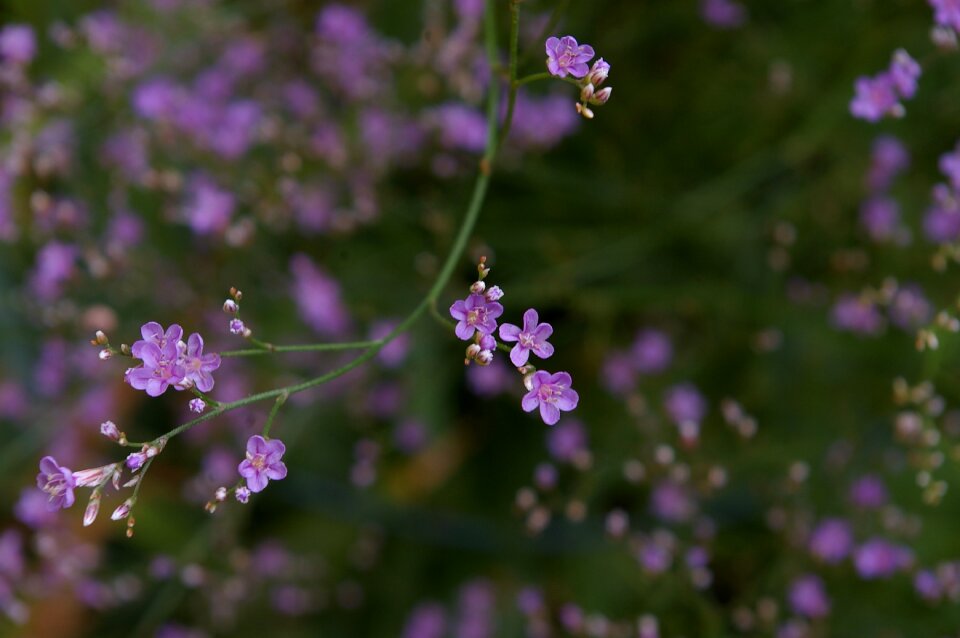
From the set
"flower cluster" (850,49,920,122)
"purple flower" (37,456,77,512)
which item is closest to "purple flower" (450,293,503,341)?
"purple flower" (37,456,77,512)

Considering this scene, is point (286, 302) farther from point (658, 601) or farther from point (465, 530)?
point (658, 601)

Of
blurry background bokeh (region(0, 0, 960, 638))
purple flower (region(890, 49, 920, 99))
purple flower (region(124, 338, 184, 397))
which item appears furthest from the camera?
blurry background bokeh (region(0, 0, 960, 638))

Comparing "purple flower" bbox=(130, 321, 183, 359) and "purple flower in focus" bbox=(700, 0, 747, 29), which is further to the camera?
"purple flower in focus" bbox=(700, 0, 747, 29)

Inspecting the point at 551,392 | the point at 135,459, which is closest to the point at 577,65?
the point at 551,392

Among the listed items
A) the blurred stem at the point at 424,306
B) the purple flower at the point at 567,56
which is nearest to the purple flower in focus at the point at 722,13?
the blurred stem at the point at 424,306

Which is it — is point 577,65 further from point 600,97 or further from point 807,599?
point 807,599

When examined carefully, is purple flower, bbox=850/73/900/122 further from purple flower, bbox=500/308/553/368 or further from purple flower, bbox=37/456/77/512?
purple flower, bbox=37/456/77/512

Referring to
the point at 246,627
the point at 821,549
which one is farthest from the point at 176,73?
the point at 821,549
